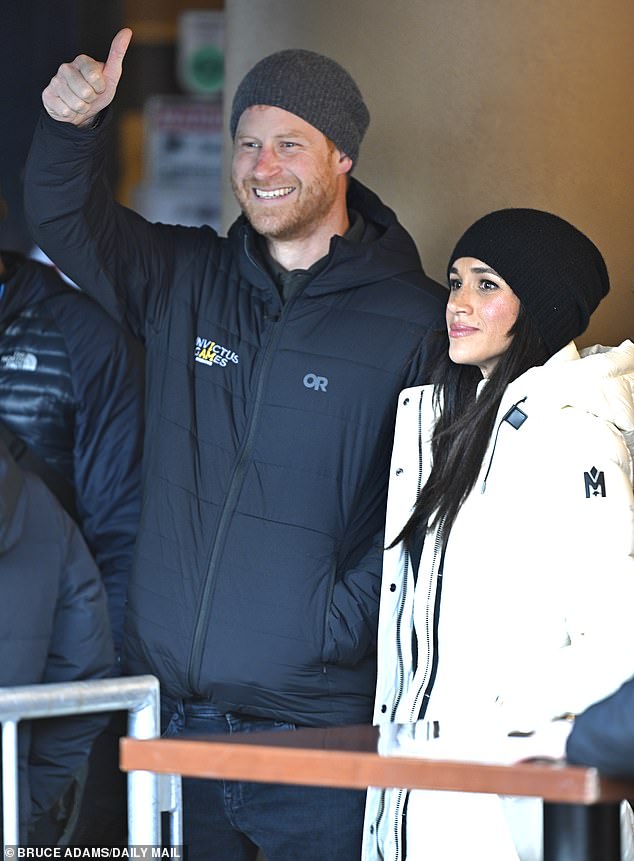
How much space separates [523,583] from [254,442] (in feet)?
2.59

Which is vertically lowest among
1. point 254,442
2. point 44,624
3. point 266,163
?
point 44,624

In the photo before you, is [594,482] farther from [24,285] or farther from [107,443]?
[24,285]

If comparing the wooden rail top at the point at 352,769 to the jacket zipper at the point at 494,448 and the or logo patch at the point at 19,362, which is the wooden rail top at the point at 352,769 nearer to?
the jacket zipper at the point at 494,448

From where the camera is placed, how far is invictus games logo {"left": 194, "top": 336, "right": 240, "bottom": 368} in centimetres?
323

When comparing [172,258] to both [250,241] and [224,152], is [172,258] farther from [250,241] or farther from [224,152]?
[224,152]

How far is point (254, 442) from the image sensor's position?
314 centimetres

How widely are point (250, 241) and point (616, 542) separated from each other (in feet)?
4.09

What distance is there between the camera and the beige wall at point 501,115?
3.96 m

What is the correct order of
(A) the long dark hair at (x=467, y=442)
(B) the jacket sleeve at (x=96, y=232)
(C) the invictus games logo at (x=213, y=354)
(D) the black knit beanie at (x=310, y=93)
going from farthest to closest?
(D) the black knit beanie at (x=310, y=93) < (C) the invictus games logo at (x=213, y=354) < (B) the jacket sleeve at (x=96, y=232) < (A) the long dark hair at (x=467, y=442)

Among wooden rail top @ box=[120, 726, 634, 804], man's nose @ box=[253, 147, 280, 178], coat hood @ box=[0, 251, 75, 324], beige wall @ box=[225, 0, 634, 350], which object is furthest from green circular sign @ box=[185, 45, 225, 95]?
wooden rail top @ box=[120, 726, 634, 804]

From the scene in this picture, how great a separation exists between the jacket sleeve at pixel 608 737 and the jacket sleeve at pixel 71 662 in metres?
1.48

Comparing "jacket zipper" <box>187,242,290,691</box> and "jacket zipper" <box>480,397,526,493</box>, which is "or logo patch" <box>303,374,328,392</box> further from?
"jacket zipper" <box>480,397,526,493</box>

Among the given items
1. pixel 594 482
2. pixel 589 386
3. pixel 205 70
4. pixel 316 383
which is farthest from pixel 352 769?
pixel 205 70

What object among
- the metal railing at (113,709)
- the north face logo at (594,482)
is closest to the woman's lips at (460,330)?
the north face logo at (594,482)
